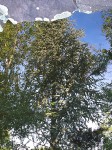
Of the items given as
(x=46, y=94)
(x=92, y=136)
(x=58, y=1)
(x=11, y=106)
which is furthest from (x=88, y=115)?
(x=58, y=1)

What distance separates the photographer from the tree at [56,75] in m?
27.0

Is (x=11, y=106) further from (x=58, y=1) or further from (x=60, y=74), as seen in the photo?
(x=58, y=1)

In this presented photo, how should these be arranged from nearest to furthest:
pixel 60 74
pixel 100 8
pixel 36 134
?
pixel 100 8 → pixel 36 134 → pixel 60 74

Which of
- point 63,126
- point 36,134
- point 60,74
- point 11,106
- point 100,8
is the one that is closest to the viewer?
point 100,8

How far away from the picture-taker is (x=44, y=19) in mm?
1634

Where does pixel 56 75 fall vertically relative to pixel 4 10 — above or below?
above

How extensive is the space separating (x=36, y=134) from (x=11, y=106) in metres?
4.10

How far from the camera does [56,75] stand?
29703 millimetres

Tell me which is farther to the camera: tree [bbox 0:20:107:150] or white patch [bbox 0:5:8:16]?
tree [bbox 0:20:107:150]

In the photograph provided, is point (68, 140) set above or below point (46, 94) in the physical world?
below

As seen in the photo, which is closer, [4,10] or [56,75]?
[4,10]

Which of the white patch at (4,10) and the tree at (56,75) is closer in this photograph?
the white patch at (4,10)

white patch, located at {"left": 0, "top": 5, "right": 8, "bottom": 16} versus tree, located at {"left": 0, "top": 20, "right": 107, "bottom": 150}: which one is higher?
tree, located at {"left": 0, "top": 20, "right": 107, "bottom": 150}

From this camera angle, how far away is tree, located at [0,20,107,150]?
2701cm
